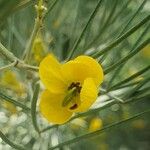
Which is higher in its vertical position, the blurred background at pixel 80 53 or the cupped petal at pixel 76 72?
the cupped petal at pixel 76 72

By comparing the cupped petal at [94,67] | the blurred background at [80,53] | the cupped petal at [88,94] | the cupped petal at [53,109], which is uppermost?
the cupped petal at [94,67]

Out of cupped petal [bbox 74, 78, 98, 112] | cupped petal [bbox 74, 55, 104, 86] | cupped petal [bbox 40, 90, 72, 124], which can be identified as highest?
cupped petal [bbox 74, 55, 104, 86]

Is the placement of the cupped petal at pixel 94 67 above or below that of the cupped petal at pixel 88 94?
above

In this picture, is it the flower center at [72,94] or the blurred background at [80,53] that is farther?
the blurred background at [80,53]

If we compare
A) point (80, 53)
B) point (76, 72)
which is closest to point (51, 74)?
point (76, 72)

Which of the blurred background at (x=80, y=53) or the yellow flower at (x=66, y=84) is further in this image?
the blurred background at (x=80, y=53)

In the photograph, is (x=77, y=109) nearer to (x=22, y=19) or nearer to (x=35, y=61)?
(x=35, y=61)

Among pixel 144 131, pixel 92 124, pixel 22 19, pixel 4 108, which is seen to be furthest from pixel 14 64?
pixel 144 131
